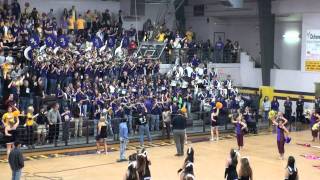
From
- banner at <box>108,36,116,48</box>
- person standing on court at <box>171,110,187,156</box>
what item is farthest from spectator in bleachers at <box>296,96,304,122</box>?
person standing on court at <box>171,110,187,156</box>

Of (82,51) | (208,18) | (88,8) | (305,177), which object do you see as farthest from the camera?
(208,18)

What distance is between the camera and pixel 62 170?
1808cm

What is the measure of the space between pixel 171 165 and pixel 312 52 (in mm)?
17104

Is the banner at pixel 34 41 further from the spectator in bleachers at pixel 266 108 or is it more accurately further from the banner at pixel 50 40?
the spectator in bleachers at pixel 266 108

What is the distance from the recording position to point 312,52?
32.6 m

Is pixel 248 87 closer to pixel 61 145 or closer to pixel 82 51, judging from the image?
pixel 82 51

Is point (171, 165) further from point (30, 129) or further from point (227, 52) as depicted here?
point (227, 52)

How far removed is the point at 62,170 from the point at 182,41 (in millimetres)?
17972

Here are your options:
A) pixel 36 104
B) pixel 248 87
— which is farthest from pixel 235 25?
pixel 36 104

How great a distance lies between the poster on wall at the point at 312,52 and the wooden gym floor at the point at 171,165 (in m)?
9.93

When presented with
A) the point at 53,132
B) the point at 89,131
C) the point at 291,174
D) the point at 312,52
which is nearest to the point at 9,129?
the point at 53,132

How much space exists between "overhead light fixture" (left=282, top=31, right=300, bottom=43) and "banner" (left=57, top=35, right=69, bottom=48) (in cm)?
1582

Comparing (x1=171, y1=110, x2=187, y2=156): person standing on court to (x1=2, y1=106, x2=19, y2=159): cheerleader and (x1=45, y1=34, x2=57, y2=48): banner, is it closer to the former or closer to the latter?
(x1=2, y1=106, x2=19, y2=159): cheerleader

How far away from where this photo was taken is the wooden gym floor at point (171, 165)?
17.3m
